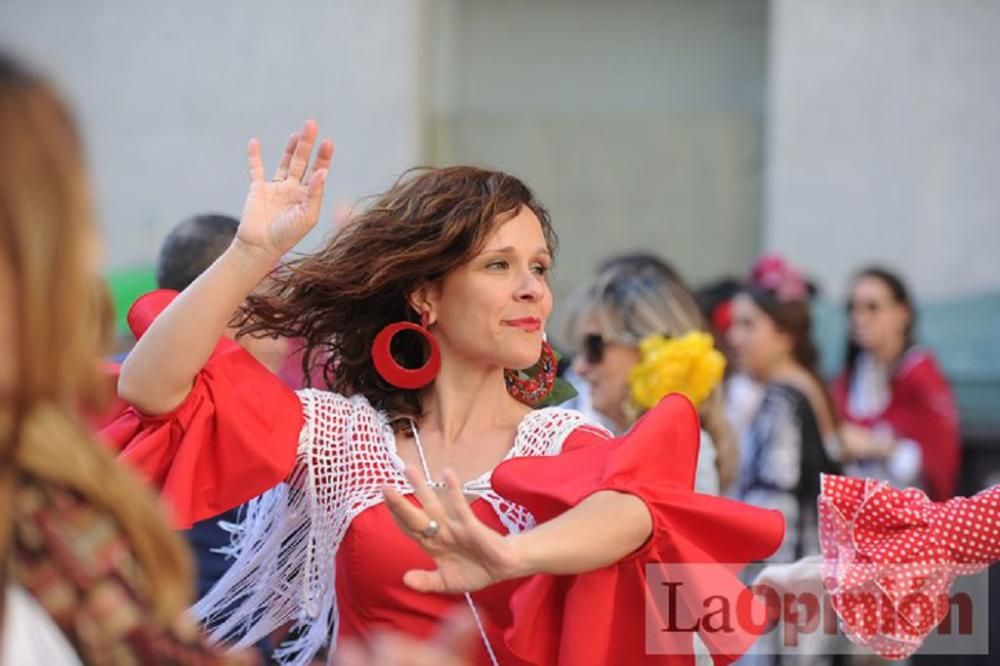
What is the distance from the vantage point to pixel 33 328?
5.05 feet

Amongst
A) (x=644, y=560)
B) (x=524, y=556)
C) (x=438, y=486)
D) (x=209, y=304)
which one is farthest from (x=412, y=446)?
(x=524, y=556)

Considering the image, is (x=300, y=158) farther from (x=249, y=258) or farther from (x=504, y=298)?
(x=504, y=298)

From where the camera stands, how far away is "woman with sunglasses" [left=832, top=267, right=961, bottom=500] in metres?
7.06

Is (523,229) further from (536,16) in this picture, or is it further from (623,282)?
(536,16)

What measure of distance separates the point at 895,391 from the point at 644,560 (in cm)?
474

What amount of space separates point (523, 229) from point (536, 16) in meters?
5.51

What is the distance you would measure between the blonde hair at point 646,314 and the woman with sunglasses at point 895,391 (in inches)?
85.5

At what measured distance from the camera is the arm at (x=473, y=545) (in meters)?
2.34

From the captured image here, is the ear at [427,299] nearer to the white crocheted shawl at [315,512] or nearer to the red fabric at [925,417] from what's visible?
the white crocheted shawl at [315,512]

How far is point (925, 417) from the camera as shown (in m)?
7.10

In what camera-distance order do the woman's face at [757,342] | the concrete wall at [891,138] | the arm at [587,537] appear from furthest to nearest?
1. the concrete wall at [891,138]
2. the woman's face at [757,342]
3. the arm at [587,537]

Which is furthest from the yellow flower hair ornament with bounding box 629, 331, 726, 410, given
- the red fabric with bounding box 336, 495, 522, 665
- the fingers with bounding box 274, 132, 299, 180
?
the fingers with bounding box 274, 132, 299, 180

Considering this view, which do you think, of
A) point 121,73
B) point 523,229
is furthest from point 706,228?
point 523,229

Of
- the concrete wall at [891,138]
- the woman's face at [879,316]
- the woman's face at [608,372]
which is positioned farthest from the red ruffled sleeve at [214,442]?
the concrete wall at [891,138]
